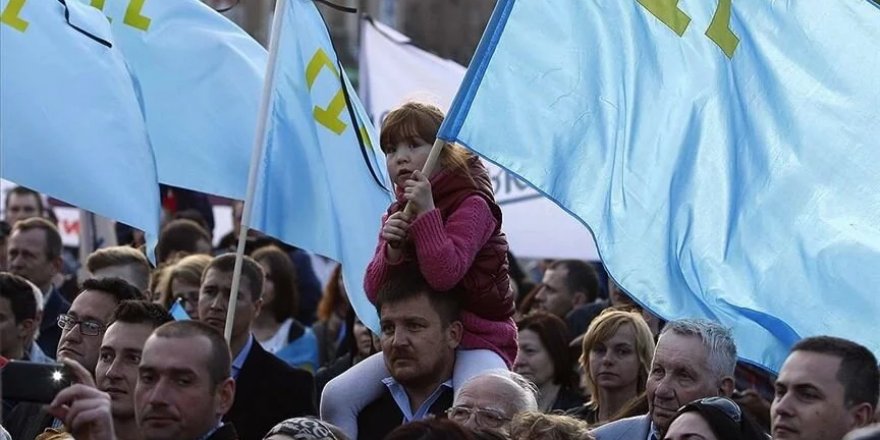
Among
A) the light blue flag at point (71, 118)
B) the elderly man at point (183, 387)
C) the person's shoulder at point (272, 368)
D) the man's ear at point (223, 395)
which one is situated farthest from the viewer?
the person's shoulder at point (272, 368)

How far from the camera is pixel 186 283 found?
10453mm

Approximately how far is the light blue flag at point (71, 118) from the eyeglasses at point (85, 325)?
0.66 meters

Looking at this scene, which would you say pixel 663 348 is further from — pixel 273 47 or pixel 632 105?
pixel 273 47

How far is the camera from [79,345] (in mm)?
8289

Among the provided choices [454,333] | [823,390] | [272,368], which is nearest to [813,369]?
[823,390]

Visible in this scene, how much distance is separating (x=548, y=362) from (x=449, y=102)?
352 cm

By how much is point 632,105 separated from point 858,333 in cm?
116

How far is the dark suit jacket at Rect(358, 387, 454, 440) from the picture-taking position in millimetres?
6949

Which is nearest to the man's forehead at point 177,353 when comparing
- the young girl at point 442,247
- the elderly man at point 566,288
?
the young girl at point 442,247

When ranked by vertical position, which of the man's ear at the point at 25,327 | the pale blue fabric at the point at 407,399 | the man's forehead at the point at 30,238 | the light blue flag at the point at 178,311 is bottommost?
the man's forehead at the point at 30,238

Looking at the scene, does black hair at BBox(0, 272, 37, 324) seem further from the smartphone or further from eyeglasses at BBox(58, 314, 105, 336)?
the smartphone

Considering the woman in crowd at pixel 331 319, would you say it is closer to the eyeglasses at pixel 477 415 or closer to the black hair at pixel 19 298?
the black hair at pixel 19 298

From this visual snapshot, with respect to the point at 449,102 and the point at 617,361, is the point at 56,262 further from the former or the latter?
the point at 617,361

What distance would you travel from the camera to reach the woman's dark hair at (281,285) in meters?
11.6
